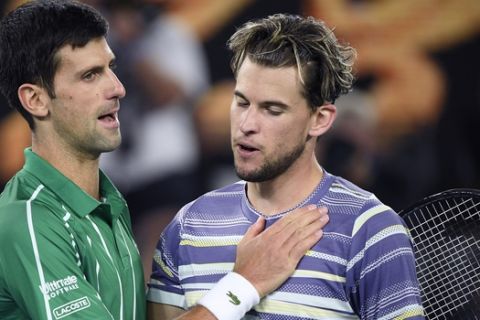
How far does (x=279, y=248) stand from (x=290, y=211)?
0.13 metres

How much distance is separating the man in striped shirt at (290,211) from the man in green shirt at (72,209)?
0.05 m

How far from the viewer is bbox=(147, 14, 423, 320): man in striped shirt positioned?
8.90ft

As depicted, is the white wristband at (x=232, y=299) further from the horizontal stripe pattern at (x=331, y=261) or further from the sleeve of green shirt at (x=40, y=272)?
the sleeve of green shirt at (x=40, y=272)

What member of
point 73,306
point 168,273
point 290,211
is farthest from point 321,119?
point 73,306

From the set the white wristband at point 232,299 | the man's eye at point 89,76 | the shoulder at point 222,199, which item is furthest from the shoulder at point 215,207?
the man's eye at point 89,76

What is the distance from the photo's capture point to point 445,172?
5.88 m

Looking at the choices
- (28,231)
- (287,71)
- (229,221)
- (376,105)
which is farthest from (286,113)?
(376,105)

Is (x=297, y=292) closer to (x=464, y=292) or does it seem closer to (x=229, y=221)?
(x=229, y=221)

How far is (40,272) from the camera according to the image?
2705mm

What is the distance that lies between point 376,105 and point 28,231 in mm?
3484

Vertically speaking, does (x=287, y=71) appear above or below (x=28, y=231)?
above

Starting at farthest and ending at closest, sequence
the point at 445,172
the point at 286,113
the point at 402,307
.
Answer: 1. the point at 445,172
2. the point at 286,113
3. the point at 402,307

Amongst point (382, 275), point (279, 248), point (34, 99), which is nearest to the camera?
point (382, 275)

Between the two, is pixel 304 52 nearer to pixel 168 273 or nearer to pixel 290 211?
pixel 290 211
